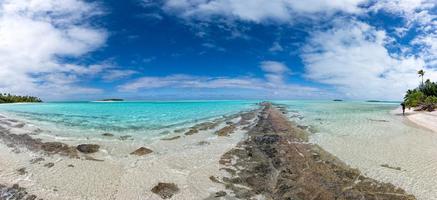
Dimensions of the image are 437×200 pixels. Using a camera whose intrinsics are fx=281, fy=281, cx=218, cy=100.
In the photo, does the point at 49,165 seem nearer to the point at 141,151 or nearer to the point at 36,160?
the point at 36,160

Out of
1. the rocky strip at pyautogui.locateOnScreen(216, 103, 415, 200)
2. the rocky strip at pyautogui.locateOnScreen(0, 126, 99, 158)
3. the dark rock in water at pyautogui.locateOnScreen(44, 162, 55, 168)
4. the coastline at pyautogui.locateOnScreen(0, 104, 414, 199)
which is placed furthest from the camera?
the rocky strip at pyautogui.locateOnScreen(0, 126, 99, 158)

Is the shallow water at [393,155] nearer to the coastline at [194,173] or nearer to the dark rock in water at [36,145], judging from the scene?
the coastline at [194,173]

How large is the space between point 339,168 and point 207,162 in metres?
5.62

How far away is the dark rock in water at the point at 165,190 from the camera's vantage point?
8.97m

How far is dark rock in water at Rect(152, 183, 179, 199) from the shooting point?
29.4 feet

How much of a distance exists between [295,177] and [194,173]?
3884mm

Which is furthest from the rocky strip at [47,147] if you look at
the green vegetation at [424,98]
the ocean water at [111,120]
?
the green vegetation at [424,98]

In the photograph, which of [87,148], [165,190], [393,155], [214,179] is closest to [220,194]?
[214,179]

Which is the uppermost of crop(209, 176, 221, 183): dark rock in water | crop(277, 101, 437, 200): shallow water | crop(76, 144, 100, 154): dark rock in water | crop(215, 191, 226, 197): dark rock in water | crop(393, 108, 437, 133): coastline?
crop(393, 108, 437, 133): coastline

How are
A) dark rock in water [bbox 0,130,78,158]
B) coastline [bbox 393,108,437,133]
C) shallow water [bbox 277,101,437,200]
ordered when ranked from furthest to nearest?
coastline [bbox 393,108,437,133] < dark rock in water [bbox 0,130,78,158] < shallow water [bbox 277,101,437,200]

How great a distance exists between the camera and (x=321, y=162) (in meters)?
12.5

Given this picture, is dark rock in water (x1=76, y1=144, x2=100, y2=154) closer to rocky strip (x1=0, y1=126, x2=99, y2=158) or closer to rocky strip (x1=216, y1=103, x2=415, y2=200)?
rocky strip (x1=0, y1=126, x2=99, y2=158)

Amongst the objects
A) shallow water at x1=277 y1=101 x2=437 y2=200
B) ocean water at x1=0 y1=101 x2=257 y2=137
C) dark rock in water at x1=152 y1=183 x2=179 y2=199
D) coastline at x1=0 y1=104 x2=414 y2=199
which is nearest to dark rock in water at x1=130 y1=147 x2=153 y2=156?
coastline at x1=0 y1=104 x2=414 y2=199

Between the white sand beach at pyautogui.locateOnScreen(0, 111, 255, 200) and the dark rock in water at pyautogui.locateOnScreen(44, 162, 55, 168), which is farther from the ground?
the dark rock in water at pyautogui.locateOnScreen(44, 162, 55, 168)
